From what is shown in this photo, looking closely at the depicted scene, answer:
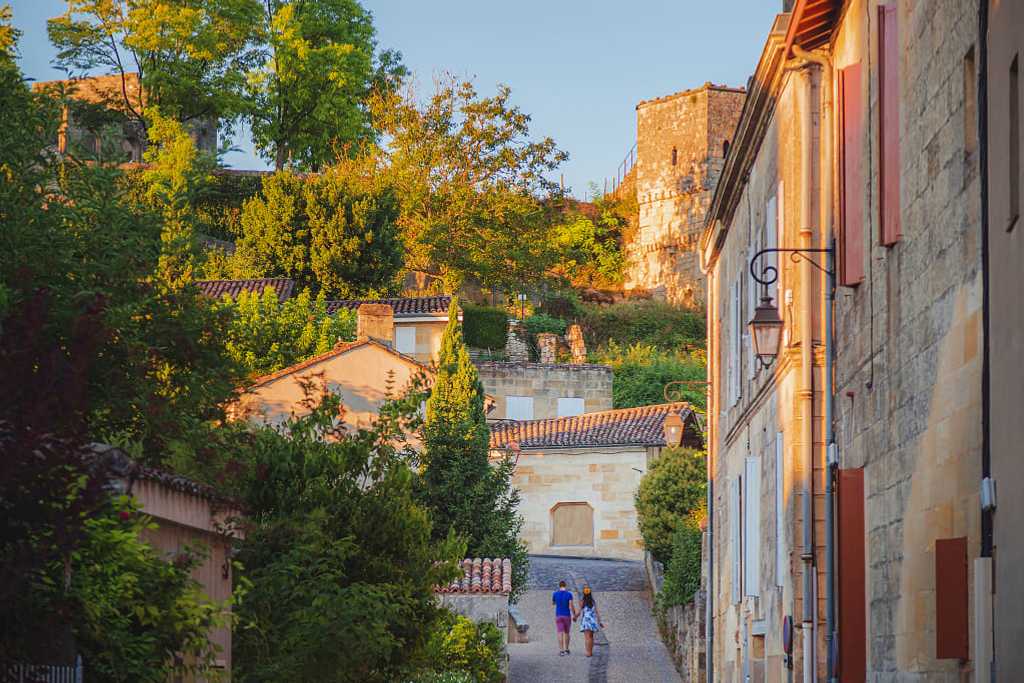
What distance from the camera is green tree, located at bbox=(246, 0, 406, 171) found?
224 ft

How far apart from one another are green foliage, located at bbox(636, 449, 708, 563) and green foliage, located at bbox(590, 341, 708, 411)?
1301 cm

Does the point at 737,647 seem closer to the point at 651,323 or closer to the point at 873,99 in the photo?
the point at 873,99

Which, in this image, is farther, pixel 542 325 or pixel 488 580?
pixel 542 325

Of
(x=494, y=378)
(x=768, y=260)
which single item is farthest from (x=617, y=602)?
(x=768, y=260)

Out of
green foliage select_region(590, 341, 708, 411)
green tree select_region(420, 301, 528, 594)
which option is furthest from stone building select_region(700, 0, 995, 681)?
green foliage select_region(590, 341, 708, 411)

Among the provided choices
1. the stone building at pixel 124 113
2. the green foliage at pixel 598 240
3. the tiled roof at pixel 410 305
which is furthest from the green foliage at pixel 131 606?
the green foliage at pixel 598 240

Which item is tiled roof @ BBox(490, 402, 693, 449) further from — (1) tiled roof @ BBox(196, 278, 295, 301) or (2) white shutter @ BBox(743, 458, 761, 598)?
(2) white shutter @ BBox(743, 458, 761, 598)

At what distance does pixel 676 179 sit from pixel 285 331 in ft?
131

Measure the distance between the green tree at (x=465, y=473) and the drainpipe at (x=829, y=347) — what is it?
2169 cm

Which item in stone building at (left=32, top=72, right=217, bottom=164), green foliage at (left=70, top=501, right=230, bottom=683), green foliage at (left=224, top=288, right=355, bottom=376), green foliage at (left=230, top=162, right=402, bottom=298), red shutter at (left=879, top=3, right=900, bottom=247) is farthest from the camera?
stone building at (left=32, top=72, right=217, bottom=164)

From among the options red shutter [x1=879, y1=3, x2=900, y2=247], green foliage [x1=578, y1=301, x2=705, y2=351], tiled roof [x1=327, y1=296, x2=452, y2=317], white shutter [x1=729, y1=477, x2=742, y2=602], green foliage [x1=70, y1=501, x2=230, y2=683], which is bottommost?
green foliage [x1=70, y1=501, x2=230, y2=683]

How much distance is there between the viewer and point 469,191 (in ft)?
209

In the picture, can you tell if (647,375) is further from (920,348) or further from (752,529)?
(920,348)

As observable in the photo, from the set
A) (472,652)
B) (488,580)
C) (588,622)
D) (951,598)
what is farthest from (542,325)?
(951,598)
